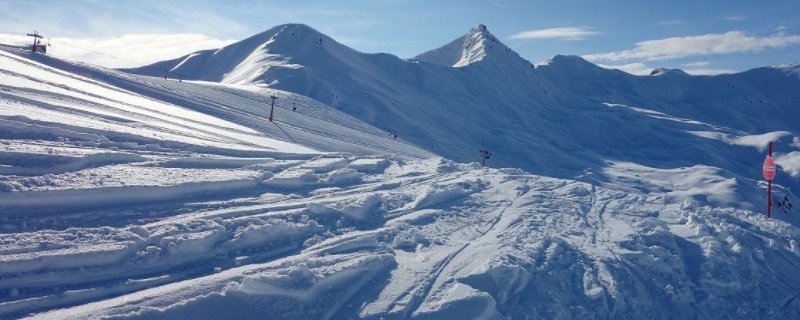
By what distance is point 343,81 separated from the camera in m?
32.5

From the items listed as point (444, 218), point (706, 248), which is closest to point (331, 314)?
point (444, 218)

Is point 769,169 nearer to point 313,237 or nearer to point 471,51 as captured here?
point 313,237

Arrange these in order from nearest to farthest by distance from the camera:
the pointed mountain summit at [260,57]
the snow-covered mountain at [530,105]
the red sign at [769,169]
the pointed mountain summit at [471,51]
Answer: the red sign at [769,169]
the snow-covered mountain at [530,105]
the pointed mountain summit at [260,57]
the pointed mountain summit at [471,51]

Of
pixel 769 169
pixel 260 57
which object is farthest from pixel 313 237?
pixel 260 57

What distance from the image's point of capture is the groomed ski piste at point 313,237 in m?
5.49

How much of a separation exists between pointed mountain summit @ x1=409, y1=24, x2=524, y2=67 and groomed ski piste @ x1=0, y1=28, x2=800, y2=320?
41.5 meters

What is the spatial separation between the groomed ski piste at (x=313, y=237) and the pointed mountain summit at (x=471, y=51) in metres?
41.5

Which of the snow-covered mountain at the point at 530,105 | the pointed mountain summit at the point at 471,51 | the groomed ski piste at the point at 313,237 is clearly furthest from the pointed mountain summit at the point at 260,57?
the groomed ski piste at the point at 313,237

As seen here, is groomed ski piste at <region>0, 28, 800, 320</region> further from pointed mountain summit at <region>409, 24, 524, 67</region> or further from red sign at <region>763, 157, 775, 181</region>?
pointed mountain summit at <region>409, 24, 524, 67</region>

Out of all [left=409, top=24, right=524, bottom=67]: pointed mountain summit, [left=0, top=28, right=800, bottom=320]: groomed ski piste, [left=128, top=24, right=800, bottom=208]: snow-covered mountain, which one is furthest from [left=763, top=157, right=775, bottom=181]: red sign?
[left=409, top=24, right=524, bottom=67]: pointed mountain summit

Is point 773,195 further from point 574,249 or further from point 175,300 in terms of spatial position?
point 175,300

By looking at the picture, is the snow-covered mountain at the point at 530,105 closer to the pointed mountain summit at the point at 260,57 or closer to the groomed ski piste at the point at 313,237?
the pointed mountain summit at the point at 260,57

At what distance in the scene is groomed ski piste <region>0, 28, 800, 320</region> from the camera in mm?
5492

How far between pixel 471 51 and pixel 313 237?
52117mm
